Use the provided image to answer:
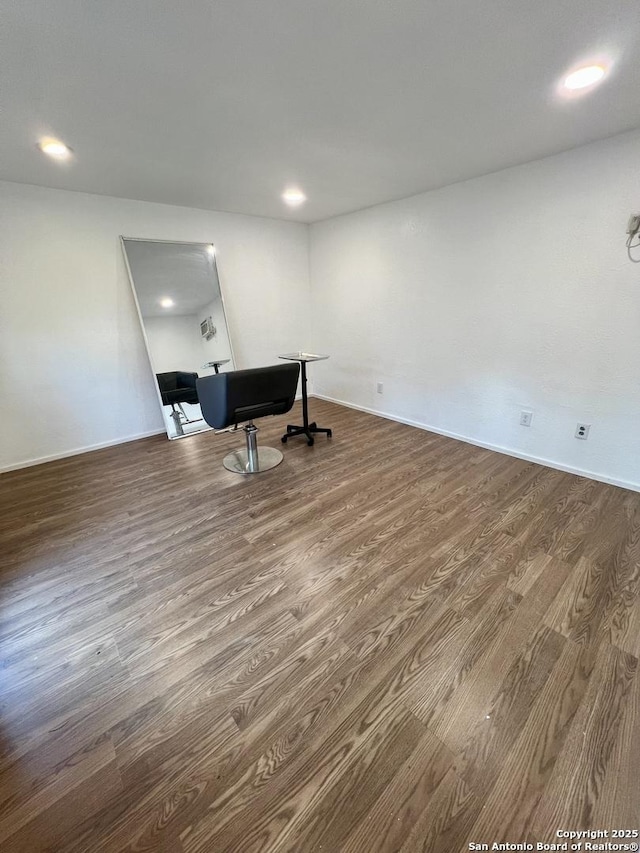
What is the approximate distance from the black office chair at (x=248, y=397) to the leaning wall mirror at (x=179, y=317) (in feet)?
3.20

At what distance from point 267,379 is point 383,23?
5.70 ft

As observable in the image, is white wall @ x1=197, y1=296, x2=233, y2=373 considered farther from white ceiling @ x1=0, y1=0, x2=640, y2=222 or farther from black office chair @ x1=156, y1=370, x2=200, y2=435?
white ceiling @ x1=0, y1=0, x2=640, y2=222

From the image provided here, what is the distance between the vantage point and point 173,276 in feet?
10.9

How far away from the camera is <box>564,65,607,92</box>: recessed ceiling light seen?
141 cm

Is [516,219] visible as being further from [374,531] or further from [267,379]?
[374,531]

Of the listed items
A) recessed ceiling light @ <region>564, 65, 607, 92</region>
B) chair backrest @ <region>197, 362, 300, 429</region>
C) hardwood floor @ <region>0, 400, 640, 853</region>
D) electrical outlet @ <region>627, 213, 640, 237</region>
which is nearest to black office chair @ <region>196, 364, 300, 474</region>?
chair backrest @ <region>197, 362, 300, 429</region>

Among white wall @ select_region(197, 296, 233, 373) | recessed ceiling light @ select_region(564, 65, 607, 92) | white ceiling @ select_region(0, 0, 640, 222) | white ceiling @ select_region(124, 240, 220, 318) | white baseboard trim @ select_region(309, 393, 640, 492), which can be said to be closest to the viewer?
white ceiling @ select_region(0, 0, 640, 222)

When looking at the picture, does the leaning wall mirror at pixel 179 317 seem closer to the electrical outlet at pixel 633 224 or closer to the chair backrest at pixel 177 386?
the chair backrest at pixel 177 386

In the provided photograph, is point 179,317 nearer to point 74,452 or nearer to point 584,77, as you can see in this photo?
point 74,452

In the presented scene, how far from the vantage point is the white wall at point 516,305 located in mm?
2146

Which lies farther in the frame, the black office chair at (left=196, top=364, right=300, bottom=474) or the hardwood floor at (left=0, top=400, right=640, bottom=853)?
the black office chair at (left=196, top=364, right=300, bottom=474)

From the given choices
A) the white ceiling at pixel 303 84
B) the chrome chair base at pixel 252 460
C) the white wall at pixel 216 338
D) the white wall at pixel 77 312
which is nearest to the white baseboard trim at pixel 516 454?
the chrome chair base at pixel 252 460

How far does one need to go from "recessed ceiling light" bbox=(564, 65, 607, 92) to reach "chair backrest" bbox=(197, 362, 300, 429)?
6.61ft

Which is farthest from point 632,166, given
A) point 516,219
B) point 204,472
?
point 204,472
